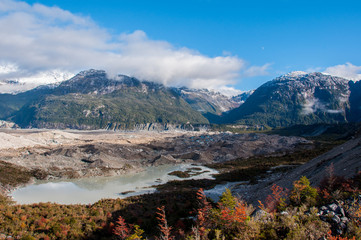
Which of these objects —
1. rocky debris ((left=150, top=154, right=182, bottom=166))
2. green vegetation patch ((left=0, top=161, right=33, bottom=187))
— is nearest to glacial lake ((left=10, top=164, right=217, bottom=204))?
green vegetation patch ((left=0, top=161, right=33, bottom=187))

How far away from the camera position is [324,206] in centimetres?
947

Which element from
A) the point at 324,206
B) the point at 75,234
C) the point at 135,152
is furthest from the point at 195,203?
the point at 135,152

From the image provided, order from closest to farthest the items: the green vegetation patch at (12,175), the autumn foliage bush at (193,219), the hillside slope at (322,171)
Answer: the autumn foliage bush at (193,219) → the hillside slope at (322,171) → the green vegetation patch at (12,175)

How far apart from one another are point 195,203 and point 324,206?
1546 centimetres

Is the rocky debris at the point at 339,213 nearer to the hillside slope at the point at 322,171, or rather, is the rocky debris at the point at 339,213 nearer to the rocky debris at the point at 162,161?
the hillside slope at the point at 322,171

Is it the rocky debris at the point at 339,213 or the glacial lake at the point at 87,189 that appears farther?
the glacial lake at the point at 87,189

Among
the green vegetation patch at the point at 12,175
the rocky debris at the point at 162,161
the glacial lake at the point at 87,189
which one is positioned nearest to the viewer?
the glacial lake at the point at 87,189

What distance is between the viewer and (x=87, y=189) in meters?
36.3

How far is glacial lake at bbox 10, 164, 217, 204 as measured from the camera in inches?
1188

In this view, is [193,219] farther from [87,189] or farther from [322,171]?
[87,189]

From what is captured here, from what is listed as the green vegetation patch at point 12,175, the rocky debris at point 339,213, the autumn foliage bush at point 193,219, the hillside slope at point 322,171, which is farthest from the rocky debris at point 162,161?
the rocky debris at point 339,213

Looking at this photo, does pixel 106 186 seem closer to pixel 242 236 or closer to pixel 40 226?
pixel 40 226

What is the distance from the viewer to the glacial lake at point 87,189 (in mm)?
30172

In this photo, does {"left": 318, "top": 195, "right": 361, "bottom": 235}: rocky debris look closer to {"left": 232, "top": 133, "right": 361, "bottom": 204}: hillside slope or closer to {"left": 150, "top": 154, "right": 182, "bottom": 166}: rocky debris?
{"left": 232, "top": 133, "right": 361, "bottom": 204}: hillside slope
